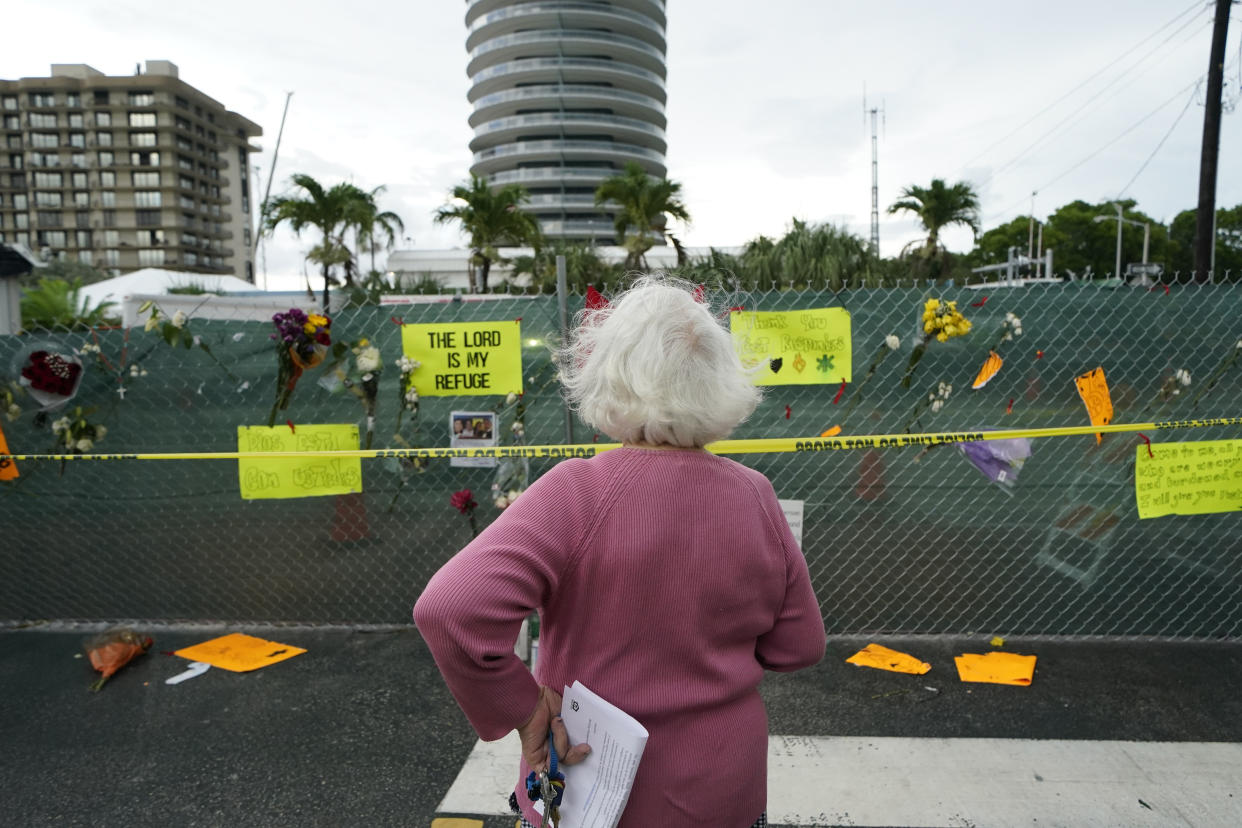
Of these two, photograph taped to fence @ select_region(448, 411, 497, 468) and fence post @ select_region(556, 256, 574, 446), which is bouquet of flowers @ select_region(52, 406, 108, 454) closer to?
photograph taped to fence @ select_region(448, 411, 497, 468)

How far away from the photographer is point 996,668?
3689 millimetres

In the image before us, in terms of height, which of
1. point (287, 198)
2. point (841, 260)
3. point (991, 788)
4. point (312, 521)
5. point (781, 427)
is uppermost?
A: point (287, 198)

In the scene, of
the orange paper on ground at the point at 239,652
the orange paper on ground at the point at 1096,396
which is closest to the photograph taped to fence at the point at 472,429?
the orange paper on ground at the point at 239,652

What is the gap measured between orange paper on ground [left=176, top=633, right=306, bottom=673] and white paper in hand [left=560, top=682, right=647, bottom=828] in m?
3.03

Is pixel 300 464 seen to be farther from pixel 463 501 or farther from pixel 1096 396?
pixel 1096 396

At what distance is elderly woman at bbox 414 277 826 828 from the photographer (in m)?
1.24

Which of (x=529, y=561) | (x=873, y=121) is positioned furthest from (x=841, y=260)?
(x=873, y=121)

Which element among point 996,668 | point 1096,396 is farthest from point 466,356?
point 1096,396

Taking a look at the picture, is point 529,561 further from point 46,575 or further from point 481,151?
point 481,151

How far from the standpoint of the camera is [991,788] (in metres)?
2.79

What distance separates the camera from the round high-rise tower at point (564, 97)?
79.3 meters

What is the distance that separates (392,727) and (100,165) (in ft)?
391

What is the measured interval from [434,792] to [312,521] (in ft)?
6.19

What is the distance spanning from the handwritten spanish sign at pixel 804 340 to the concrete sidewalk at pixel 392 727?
144 cm
